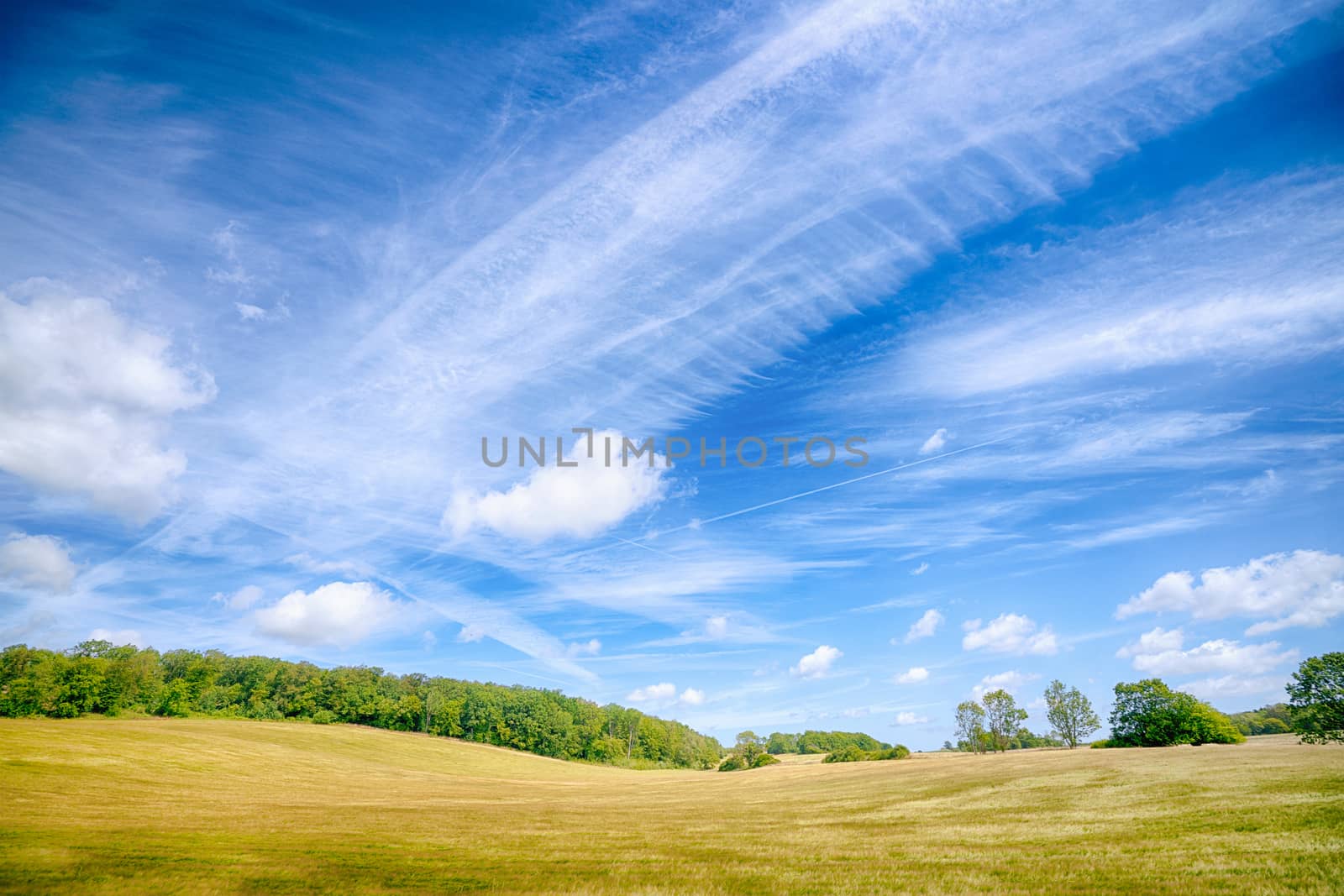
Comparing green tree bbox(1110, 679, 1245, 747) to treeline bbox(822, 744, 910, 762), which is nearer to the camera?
green tree bbox(1110, 679, 1245, 747)

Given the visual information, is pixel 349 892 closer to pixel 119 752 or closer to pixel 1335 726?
pixel 119 752

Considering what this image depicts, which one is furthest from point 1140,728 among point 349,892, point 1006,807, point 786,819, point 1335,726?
point 349,892

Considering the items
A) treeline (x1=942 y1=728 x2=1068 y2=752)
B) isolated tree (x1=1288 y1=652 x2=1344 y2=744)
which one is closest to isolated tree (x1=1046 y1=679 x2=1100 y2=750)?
treeline (x1=942 y1=728 x2=1068 y2=752)

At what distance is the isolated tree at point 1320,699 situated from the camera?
5141 centimetres

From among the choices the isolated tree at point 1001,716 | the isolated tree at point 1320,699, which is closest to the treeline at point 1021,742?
the isolated tree at point 1001,716

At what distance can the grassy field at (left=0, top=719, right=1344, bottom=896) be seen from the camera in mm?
15406

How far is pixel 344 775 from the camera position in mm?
65875

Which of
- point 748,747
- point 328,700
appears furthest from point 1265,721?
point 328,700

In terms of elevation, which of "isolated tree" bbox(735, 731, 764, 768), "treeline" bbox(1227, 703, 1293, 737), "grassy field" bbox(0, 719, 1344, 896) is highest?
"grassy field" bbox(0, 719, 1344, 896)

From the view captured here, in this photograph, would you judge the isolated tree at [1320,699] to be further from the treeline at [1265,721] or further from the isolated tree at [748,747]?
the isolated tree at [748,747]

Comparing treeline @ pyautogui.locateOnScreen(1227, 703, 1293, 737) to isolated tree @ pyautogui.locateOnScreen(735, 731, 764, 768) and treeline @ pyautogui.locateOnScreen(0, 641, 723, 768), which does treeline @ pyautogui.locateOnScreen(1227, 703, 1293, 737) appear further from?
treeline @ pyautogui.locateOnScreen(0, 641, 723, 768)

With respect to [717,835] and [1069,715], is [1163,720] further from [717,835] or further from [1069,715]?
[717,835]

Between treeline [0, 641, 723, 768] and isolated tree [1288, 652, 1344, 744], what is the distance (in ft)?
451

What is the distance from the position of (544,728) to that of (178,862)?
474 ft
